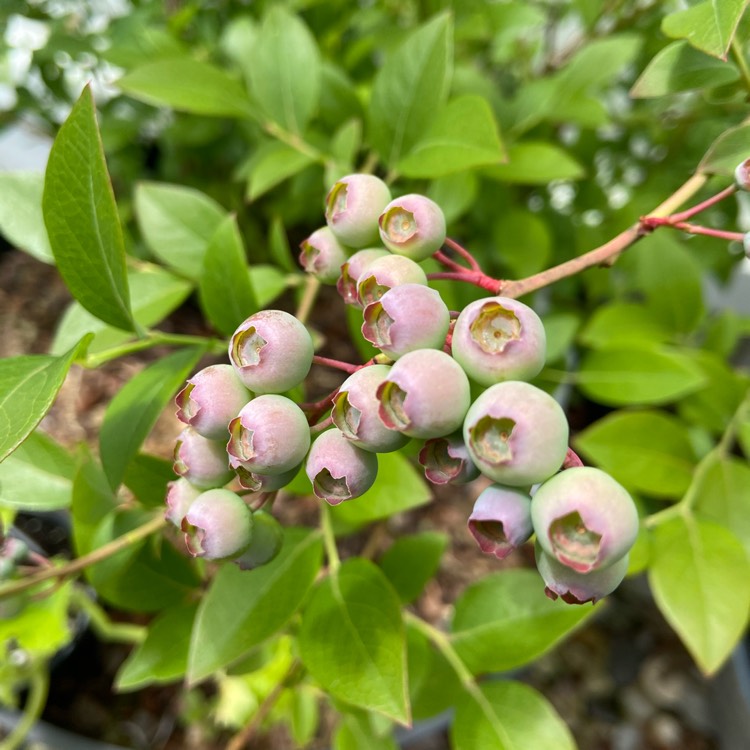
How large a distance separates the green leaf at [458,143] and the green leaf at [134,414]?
251 millimetres

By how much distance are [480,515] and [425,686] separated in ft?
1.16

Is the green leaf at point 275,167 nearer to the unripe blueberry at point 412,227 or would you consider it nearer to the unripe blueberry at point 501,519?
the unripe blueberry at point 412,227

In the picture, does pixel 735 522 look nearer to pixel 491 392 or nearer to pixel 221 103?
pixel 491 392

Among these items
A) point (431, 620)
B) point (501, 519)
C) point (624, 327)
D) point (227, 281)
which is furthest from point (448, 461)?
point (431, 620)

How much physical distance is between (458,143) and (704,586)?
1.38 ft

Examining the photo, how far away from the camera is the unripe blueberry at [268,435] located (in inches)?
10.7

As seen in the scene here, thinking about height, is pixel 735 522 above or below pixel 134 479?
below

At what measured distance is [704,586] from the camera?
54cm

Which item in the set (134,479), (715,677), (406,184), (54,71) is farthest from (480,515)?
(715,677)

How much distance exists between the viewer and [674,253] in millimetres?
742

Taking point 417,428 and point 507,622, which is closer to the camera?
point 417,428

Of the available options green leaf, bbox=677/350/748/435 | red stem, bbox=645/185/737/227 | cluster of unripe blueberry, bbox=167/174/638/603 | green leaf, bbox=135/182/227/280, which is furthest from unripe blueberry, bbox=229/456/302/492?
green leaf, bbox=677/350/748/435

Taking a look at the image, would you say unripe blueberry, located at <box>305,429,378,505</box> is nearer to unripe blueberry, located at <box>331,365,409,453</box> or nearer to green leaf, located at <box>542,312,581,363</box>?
unripe blueberry, located at <box>331,365,409,453</box>

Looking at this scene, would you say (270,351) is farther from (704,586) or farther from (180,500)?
(704,586)
